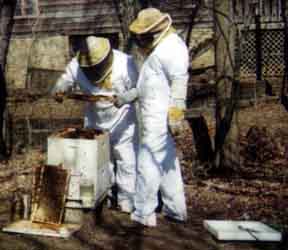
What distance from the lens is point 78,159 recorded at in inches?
207

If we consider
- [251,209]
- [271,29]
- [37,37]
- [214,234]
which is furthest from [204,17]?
[214,234]

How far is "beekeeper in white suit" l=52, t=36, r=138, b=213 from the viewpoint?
18.4 feet

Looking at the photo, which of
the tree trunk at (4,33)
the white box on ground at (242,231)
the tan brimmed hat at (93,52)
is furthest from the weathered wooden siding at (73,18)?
the white box on ground at (242,231)

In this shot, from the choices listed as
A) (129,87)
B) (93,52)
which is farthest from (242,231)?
(93,52)

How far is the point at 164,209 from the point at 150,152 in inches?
29.1

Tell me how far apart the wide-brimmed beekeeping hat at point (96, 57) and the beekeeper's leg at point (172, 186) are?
0.93 meters

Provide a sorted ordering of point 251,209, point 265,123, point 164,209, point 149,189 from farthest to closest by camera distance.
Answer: point 265,123
point 251,209
point 164,209
point 149,189

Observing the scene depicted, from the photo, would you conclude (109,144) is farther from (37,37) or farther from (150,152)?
(37,37)

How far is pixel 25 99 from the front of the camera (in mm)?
11547

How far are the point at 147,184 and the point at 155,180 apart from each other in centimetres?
8

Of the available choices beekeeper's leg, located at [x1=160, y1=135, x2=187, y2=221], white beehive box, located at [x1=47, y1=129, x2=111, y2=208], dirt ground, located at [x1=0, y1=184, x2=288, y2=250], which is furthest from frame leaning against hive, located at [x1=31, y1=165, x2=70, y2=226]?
beekeeper's leg, located at [x1=160, y1=135, x2=187, y2=221]

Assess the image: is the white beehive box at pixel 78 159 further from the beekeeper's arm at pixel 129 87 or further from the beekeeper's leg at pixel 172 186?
the beekeeper's leg at pixel 172 186

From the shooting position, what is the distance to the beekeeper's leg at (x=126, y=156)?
575 cm

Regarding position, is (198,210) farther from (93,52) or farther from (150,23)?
(150,23)
